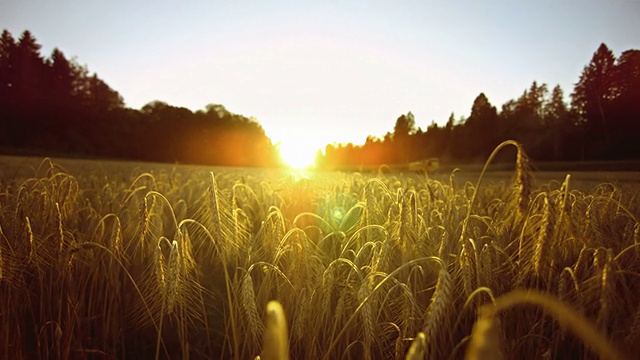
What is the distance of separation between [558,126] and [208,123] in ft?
159

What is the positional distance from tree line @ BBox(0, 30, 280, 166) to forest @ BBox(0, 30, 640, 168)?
0.32 ft

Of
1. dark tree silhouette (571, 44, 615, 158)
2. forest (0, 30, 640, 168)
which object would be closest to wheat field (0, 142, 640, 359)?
forest (0, 30, 640, 168)

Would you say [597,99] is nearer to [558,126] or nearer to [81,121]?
[558,126]

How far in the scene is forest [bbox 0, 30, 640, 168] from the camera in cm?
2520

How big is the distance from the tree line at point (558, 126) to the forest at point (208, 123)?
0.09 m

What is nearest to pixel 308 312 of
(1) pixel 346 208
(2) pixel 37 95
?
(1) pixel 346 208

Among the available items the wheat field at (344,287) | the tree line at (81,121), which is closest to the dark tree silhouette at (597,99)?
the wheat field at (344,287)

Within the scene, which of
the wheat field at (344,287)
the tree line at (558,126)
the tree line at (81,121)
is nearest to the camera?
the wheat field at (344,287)

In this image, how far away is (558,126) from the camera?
28766 mm

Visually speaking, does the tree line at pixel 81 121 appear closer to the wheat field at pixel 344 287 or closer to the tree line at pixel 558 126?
the wheat field at pixel 344 287

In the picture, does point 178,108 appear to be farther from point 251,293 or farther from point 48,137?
point 251,293

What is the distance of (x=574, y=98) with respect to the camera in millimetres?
32250

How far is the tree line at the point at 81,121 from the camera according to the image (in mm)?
29094

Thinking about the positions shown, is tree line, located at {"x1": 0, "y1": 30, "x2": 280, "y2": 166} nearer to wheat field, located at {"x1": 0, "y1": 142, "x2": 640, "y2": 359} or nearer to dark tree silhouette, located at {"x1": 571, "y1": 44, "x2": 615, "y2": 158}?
wheat field, located at {"x1": 0, "y1": 142, "x2": 640, "y2": 359}
